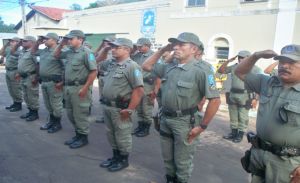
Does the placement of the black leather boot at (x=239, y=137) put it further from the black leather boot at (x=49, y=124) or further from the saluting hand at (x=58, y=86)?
the black leather boot at (x=49, y=124)

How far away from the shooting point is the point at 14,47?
25.4 feet

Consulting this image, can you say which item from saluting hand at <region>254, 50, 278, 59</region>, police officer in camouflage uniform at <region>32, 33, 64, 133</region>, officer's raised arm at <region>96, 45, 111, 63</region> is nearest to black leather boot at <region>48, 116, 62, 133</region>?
police officer in camouflage uniform at <region>32, 33, 64, 133</region>

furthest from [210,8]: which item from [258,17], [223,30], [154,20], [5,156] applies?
[5,156]

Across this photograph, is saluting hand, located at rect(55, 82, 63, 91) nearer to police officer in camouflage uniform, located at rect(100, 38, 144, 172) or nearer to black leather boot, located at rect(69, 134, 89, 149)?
black leather boot, located at rect(69, 134, 89, 149)

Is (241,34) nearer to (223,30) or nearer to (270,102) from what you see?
(223,30)

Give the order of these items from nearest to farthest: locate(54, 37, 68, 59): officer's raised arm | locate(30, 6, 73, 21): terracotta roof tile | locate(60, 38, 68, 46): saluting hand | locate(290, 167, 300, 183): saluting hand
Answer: locate(290, 167, 300, 183): saluting hand, locate(60, 38, 68, 46): saluting hand, locate(54, 37, 68, 59): officer's raised arm, locate(30, 6, 73, 21): terracotta roof tile

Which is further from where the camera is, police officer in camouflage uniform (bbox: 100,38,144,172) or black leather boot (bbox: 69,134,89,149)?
black leather boot (bbox: 69,134,89,149)

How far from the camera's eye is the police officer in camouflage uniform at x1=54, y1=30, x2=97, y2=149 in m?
5.20

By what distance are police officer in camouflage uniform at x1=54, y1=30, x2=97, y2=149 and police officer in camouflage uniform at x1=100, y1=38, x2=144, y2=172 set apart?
793mm

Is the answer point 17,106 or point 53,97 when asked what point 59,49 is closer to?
point 53,97

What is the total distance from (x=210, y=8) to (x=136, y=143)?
438 inches

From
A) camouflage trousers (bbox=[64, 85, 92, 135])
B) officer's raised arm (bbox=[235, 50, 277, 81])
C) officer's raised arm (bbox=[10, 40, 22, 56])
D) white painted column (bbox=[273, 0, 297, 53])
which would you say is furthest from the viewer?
white painted column (bbox=[273, 0, 297, 53])

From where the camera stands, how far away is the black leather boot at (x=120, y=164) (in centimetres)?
453

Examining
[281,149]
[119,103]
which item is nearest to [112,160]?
[119,103]
